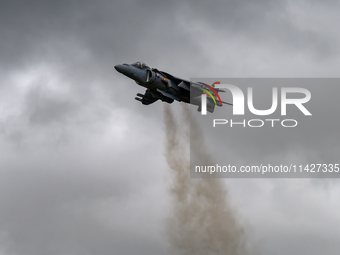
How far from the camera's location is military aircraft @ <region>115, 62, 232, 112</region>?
88.6m

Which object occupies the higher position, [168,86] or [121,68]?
[121,68]

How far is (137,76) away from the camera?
8856cm

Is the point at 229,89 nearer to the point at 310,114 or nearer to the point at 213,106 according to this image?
the point at 213,106

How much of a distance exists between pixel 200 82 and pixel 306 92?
1354cm

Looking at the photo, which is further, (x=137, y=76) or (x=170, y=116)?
(x=170, y=116)

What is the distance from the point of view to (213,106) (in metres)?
92.5

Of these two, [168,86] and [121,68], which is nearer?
[121,68]

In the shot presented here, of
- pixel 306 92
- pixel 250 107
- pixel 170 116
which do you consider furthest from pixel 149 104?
pixel 306 92

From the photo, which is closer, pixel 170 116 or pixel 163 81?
pixel 163 81

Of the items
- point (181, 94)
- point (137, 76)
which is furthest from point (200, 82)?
point (137, 76)

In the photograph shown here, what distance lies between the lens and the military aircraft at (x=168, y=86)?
8862cm

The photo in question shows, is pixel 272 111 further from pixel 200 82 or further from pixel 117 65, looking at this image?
pixel 117 65

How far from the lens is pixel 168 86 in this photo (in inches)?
3565

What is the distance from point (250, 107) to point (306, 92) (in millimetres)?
7212
